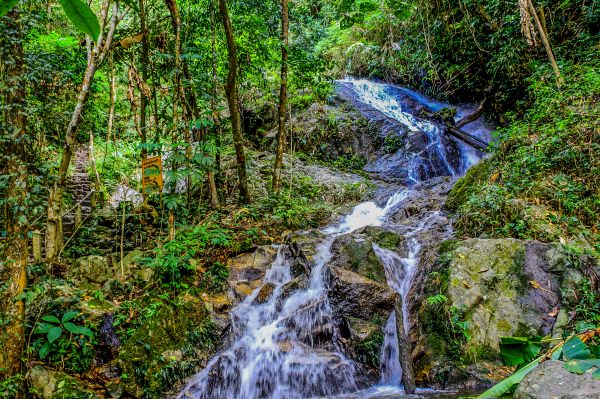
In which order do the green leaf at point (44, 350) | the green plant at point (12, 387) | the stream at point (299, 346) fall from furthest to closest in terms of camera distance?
the stream at point (299, 346) → the green leaf at point (44, 350) → the green plant at point (12, 387)

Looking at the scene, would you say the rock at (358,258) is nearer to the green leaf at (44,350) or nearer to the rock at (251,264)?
the rock at (251,264)

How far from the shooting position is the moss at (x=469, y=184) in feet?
25.0

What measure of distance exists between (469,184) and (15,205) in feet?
26.3

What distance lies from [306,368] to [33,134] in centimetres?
631

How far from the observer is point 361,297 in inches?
214

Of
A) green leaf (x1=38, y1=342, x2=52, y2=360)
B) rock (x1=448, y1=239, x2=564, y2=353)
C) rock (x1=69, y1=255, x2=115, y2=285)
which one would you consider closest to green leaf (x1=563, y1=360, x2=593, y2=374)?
rock (x1=448, y1=239, x2=564, y2=353)

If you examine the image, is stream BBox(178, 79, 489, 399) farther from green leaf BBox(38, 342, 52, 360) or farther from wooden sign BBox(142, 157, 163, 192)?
wooden sign BBox(142, 157, 163, 192)

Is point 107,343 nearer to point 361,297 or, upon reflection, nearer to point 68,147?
point 68,147

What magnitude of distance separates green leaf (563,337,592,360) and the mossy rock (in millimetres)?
4589

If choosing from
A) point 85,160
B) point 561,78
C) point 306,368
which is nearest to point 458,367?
point 306,368

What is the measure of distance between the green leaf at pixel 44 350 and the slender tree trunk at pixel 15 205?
20 cm

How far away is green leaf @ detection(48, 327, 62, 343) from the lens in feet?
13.5

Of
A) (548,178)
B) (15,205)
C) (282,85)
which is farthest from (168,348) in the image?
(548,178)

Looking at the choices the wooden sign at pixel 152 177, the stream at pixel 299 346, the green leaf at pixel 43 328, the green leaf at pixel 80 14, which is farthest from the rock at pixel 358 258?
the green leaf at pixel 80 14
